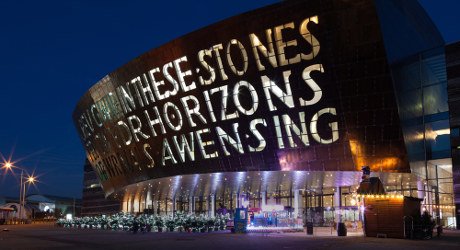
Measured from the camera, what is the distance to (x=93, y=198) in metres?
142

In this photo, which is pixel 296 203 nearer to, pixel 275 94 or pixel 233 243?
pixel 275 94

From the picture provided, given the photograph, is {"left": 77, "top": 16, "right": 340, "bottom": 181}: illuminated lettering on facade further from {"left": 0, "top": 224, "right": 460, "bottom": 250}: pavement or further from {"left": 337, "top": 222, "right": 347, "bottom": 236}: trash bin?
{"left": 0, "top": 224, "right": 460, "bottom": 250}: pavement

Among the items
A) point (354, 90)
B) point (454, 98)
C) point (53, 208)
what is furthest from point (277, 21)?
point (53, 208)

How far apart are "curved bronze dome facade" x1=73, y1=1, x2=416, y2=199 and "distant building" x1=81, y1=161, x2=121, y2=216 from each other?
273 ft

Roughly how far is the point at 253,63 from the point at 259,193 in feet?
93.6

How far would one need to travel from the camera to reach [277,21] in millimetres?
42438

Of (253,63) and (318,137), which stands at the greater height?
(253,63)

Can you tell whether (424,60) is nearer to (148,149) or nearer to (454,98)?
(454,98)

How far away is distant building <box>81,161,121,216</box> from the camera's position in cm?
Answer: 13562

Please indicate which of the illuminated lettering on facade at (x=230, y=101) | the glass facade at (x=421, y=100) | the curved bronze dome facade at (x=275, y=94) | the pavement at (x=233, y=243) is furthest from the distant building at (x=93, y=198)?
the pavement at (x=233, y=243)

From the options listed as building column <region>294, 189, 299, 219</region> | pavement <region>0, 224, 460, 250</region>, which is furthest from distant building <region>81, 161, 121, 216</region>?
pavement <region>0, 224, 460, 250</region>

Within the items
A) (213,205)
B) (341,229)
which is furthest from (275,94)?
(213,205)

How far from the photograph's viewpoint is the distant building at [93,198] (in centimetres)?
13562

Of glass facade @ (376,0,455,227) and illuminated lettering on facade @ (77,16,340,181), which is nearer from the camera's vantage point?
glass facade @ (376,0,455,227)
